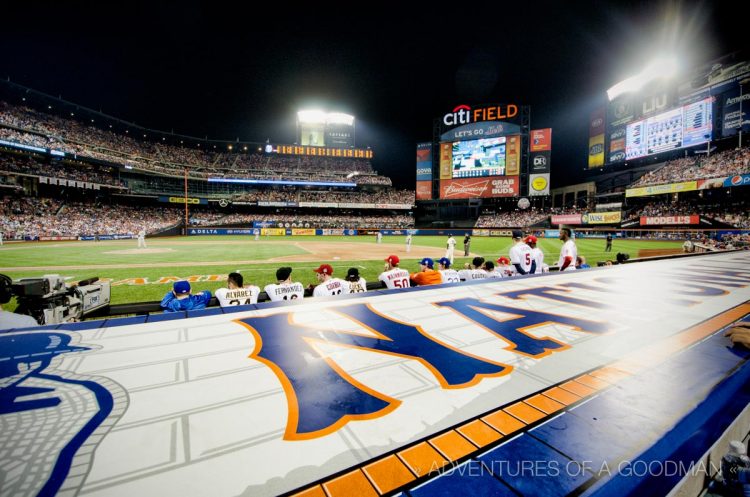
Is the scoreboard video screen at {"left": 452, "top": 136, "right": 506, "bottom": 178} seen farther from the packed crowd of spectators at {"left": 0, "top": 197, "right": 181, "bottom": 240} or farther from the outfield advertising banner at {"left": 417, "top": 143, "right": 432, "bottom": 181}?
the packed crowd of spectators at {"left": 0, "top": 197, "right": 181, "bottom": 240}

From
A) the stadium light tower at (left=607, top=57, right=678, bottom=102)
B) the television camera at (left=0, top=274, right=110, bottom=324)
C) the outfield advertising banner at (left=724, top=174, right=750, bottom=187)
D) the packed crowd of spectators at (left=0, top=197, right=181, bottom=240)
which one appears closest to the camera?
the television camera at (left=0, top=274, right=110, bottom=324)

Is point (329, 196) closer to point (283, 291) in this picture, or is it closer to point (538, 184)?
point (538, 184)

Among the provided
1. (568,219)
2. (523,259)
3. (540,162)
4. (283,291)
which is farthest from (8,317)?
(568,219)

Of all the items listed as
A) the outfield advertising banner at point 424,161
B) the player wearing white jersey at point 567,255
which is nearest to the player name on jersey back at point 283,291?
the player wearing white jersey at point 567,255

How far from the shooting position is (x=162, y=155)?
5616cm

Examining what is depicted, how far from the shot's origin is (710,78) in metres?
Result: 37.2

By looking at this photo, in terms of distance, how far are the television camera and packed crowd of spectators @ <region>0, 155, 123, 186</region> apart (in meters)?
48.1

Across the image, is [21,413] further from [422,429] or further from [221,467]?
[422,429]

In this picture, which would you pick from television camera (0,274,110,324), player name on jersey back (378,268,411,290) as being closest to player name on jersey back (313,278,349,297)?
player name on jersey back (378,268,411,290)

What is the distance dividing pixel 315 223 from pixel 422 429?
56966mm

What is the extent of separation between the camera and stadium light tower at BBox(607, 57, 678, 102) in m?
41.4

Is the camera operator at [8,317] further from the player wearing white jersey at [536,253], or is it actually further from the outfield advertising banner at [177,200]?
the outfield advertising banner at [177,200]

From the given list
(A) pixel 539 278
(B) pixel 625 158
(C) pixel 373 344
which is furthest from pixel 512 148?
(C) pixel 373 344

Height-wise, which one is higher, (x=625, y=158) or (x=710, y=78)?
(x=710, y=78)
